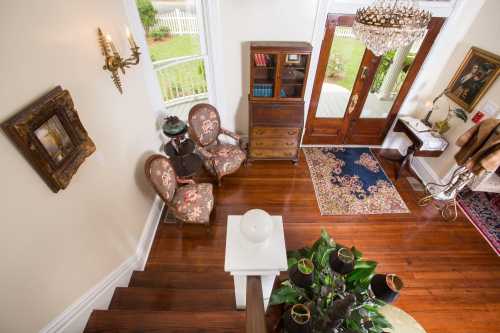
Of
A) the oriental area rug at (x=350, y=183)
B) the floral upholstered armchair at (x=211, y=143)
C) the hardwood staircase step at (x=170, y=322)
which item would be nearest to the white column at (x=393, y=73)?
the oriental area rug at (x=350, y=183)

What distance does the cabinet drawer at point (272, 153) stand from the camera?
3.46 m

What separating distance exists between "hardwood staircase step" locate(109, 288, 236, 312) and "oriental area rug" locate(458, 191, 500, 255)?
3218 millimetres

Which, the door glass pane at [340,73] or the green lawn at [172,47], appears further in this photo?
the green lawn at [172,47]

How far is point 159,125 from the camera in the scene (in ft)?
9.71

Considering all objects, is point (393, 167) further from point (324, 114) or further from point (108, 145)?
point (108, 145)

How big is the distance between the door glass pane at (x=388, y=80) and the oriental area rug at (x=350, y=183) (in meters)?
0.70

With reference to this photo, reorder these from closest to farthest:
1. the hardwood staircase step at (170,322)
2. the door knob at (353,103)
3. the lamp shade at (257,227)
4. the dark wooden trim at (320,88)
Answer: the lamp shade at (257,227) → the hardwood staircase step at (170,322) → the dark wooden trim at (320,88) → the door knob at (353,103)

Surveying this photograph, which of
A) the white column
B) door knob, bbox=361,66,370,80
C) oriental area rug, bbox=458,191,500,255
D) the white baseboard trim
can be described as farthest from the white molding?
oriental area rug, bbox=458,191,500,255

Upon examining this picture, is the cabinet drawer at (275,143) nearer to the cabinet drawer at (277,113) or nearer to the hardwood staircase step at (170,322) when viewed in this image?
the cabinet drawer at (277,113)

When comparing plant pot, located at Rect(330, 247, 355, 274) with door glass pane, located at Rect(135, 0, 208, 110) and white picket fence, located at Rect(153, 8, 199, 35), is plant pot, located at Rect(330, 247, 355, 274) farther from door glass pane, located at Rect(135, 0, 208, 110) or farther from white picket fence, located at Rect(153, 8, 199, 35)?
white picket fence, located at Rect(153, 8, 199, 35)

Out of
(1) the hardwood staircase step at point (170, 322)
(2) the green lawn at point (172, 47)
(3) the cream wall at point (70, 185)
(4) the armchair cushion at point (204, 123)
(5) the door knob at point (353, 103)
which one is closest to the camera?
(3) the cream wall at point (70, 185)

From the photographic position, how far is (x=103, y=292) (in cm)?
172

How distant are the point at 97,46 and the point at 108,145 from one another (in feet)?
2.36

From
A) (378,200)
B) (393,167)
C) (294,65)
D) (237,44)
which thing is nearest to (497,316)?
(378,200)
